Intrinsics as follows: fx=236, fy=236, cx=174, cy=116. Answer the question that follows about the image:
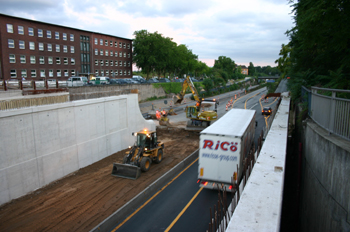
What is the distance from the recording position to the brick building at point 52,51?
39.5m

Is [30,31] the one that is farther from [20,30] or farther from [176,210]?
[176,210]

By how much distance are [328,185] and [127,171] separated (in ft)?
37.5

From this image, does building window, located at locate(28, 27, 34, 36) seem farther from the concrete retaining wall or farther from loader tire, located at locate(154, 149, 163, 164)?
loader tire, located at locate(154, 149, 163, 164)

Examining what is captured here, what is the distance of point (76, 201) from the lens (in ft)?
40.1

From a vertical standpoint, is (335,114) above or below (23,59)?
below

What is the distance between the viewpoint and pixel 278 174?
689 centimetres

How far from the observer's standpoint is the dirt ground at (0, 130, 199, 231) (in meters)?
10.3

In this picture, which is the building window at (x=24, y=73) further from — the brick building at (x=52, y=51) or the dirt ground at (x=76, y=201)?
the dirt ground at (x=76, y=201)

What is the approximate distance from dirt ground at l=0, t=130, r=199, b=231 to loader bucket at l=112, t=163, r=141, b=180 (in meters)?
0.34

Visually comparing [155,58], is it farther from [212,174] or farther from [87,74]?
[212,174]

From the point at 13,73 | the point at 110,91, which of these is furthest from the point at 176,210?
the point at 13,73

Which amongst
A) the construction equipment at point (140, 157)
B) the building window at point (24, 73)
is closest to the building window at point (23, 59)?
the building window at point (24, 73)

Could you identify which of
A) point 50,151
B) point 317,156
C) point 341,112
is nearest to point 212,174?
point 317,156

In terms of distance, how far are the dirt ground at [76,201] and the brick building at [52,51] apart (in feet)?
111
